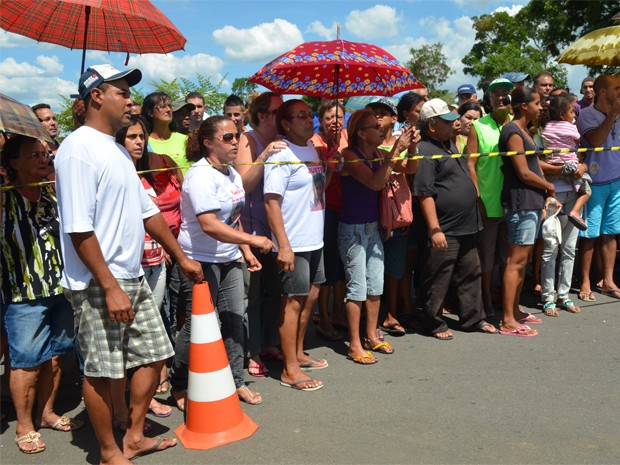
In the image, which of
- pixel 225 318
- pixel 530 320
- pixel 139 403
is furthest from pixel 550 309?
pixel 139 403

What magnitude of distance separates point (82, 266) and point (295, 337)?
195 cm

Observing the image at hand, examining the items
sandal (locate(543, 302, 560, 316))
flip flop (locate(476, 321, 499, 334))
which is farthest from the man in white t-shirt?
sandal (locate(543, 302, 560, 316))

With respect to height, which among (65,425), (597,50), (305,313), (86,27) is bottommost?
(65,425)

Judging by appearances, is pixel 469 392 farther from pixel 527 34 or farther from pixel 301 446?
pixel 527 34

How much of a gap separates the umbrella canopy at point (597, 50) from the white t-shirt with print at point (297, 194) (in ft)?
11.7

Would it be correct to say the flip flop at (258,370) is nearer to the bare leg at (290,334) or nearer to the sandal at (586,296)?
the bare leg at (290,334)

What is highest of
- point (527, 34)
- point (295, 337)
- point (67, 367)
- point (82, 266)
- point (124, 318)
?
point (527, 34)

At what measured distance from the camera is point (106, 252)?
313 cm

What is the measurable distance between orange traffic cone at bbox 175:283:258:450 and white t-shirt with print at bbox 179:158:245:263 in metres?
0.39

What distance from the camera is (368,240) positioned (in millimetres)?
5152

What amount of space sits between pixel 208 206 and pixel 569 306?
4230 millimetres

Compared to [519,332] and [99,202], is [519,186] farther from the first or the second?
[99,202]

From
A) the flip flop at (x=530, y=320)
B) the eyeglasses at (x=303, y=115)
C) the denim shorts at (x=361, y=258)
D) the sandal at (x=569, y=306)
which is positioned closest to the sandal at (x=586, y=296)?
the sandal at (x=569, y=306)

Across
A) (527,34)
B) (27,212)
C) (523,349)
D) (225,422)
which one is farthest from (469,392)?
(527,34)
